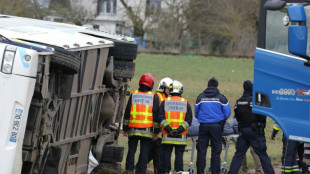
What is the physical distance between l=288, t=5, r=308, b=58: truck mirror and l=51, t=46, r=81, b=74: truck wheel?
2.60 meters

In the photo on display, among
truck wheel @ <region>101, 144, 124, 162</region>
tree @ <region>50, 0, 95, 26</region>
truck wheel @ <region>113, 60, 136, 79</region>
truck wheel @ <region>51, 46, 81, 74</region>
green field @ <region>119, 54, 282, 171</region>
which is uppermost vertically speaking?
Answer: tree @ <region>50, 0, 95, 26</region>

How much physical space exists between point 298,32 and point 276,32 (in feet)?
3.45

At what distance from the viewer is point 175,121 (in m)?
12.7

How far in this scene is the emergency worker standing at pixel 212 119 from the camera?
41.9 feet

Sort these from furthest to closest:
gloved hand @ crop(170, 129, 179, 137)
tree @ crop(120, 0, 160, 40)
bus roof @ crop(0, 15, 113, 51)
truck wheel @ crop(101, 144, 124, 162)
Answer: tree @ crop(120, 0, 160, 40)
gloved hand @ crop(170, 129, 179, 137)
truck wheel @ crop(101, 144, 124, 162)
bus roof @ crop(0, 15, 113, 51)

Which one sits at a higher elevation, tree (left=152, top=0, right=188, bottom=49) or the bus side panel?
tree (left=152, top=0, right=188, bottom=49)

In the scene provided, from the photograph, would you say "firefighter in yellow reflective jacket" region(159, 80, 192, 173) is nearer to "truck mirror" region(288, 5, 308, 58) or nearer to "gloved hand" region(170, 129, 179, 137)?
"gloved hand" region(170, 129, 179, 137)

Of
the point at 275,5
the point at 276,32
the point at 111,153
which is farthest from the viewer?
the point at 111,153

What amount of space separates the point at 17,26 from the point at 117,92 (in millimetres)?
2059

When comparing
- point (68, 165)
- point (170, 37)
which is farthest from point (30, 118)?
point (170, 37)

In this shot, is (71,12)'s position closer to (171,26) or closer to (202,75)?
(171,26)

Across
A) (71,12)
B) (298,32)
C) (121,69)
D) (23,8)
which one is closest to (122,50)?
(121,69)

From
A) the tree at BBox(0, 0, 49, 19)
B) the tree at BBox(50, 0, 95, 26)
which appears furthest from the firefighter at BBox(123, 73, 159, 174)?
the tree at BBox(50, 0, 95, 26)

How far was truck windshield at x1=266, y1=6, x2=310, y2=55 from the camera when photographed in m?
9.41
